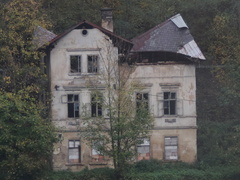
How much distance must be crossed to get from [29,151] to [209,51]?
62.4 ft

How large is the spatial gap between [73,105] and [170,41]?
7.56 m

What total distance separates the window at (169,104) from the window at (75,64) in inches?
227

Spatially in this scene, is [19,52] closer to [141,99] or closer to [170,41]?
[141,99]

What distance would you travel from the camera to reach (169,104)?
4391 centimetres

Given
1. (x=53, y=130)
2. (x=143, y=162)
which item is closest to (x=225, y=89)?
(x=143, y=162)

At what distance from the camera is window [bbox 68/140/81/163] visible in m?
43.2

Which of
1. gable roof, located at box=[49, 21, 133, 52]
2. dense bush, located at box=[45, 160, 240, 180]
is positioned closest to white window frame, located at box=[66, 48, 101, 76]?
gable roof, located at box=[49, 21, 133, 52]

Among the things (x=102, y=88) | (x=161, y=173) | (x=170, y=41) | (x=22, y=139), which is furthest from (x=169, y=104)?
(x=22, y=139)

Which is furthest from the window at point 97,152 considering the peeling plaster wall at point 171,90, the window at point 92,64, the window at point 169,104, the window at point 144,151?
the window at point 169,104

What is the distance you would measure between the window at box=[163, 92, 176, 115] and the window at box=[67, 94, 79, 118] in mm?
5587

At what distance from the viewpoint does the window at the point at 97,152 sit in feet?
130

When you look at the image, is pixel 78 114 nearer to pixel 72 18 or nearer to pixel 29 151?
pixel 29 151

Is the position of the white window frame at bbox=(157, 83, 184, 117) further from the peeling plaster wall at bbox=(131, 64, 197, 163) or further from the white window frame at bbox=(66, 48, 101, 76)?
the white window frame at bbox=(66, 48, 101, 76)

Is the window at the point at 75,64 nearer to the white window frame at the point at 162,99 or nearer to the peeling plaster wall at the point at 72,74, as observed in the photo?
the peeling plaster wall at the point at 72,74
